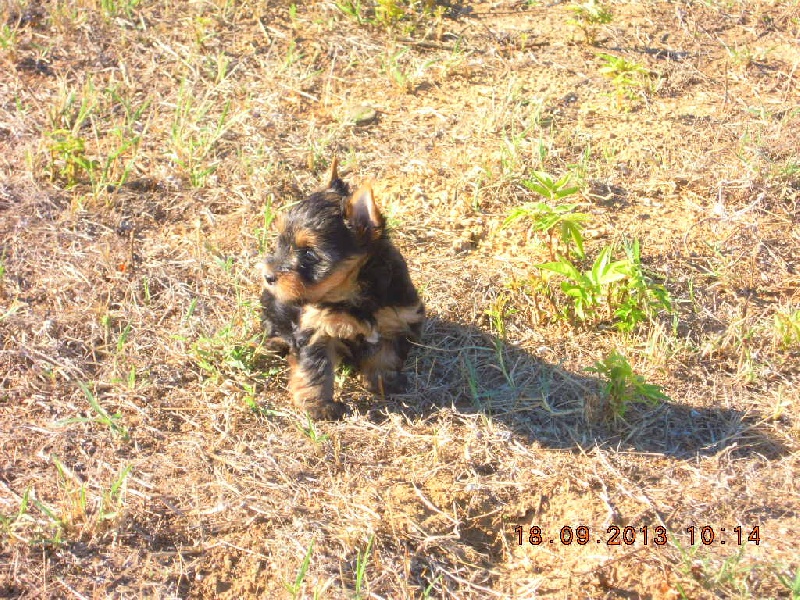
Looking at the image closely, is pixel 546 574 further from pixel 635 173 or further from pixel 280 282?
pixel 635 173

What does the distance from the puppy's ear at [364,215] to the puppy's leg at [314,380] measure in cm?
66

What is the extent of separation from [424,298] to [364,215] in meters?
1.35

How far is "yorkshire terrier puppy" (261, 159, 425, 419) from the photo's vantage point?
4.59 metres

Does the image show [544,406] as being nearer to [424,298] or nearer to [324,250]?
[424,298]

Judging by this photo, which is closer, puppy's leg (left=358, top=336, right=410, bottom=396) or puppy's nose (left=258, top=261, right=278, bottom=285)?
puppy's nose (left=258, top=261, right=278, bottom=285)

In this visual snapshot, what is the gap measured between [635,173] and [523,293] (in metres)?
1.60

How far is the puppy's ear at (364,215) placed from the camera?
176 inches

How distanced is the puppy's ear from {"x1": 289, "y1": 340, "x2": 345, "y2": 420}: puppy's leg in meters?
0.66

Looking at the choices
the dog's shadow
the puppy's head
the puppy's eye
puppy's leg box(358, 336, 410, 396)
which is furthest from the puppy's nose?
the dog's shadow

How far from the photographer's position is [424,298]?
5754 mm
